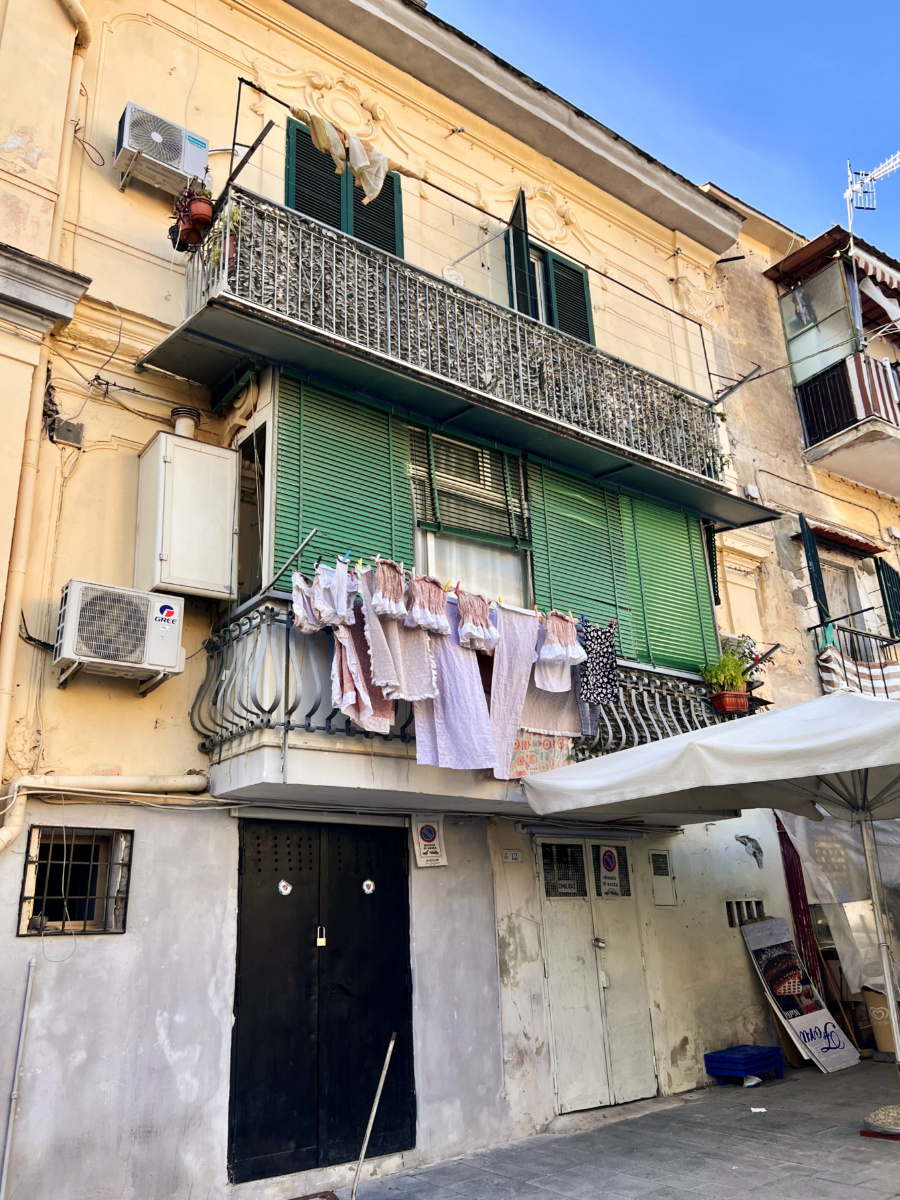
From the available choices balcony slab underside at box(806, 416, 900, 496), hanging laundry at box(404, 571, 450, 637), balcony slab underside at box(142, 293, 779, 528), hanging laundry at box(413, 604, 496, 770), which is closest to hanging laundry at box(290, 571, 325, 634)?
hanging laundry at box(404, 571, 450, 637)

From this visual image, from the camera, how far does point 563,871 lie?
8891 mm

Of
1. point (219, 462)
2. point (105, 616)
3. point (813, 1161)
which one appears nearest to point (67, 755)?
point (105, 616)

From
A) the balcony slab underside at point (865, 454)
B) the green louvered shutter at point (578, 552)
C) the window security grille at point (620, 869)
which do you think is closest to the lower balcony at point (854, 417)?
the balcony slab underside at point (865, 454)

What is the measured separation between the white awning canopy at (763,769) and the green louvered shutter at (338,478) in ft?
7.83

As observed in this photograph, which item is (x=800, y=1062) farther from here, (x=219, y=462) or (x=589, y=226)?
(x=589, y=226)

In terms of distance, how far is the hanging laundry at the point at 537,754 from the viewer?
7.56 m

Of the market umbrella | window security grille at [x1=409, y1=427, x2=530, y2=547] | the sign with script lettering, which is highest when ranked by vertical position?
window security grille at [x1=409, y1=427, x2=530, y2=547]

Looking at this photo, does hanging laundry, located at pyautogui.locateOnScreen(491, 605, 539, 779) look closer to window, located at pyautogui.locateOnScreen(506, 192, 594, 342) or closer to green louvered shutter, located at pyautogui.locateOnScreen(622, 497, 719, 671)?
green louvered shutter, located at pyautogui.locateOnScreen(622, 497, 719, 671)

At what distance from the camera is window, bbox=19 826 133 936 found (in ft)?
19.5

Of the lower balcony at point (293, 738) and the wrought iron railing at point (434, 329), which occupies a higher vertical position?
the wrought iron railing at point (434, 329)

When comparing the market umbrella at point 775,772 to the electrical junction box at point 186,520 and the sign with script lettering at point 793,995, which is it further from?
the electrical junction box at point 186,520

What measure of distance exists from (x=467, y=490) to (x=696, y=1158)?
5.63m

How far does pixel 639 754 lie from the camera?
6.86m

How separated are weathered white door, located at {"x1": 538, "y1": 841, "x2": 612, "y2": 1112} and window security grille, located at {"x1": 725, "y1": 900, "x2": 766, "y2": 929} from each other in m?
2.16
